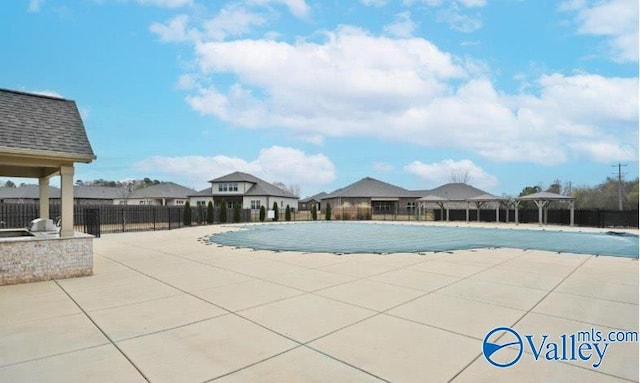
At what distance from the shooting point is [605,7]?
7.64 meters

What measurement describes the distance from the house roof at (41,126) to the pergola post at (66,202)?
465mm

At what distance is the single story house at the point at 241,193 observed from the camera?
130 feet

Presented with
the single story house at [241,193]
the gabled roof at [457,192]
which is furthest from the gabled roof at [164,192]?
the gabled roof at [457,192]

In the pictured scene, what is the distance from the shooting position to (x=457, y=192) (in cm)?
4431

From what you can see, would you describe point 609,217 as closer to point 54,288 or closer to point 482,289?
point 482,289

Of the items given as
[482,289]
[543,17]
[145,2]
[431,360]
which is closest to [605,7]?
[543,17]

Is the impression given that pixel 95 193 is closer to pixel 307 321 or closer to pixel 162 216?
pixel 162 216

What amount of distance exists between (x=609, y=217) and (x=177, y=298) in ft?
96.4

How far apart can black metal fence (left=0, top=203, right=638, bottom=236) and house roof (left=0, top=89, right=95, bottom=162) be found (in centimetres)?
982

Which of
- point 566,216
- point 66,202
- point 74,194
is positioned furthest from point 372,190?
point 66,202

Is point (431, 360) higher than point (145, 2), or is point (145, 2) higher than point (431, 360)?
point (145, 2)

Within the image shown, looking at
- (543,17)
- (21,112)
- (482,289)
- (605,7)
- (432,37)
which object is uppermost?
(432,37)

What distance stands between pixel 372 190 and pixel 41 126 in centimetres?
3777

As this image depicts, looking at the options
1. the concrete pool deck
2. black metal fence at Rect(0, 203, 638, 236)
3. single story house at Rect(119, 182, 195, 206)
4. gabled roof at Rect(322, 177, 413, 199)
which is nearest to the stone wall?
the concrete pool deck
